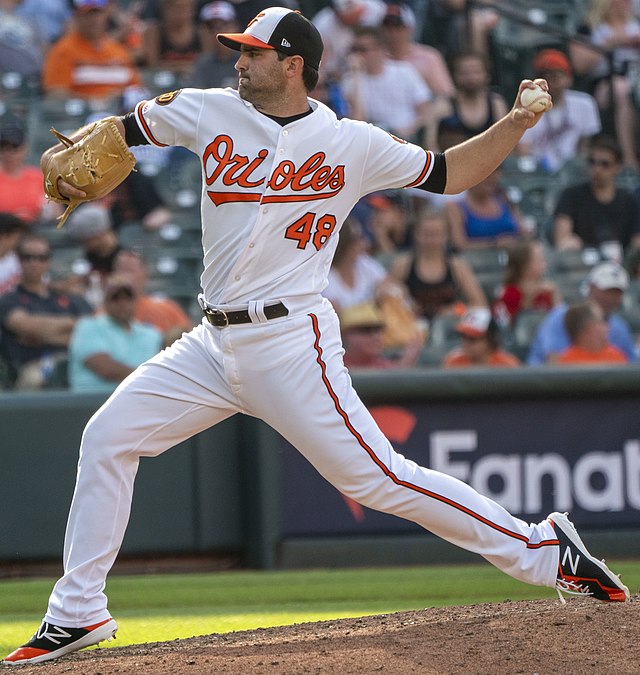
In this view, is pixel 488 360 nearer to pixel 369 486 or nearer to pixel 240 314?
pixel 369 486

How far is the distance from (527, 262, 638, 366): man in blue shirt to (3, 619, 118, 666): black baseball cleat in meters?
4.67

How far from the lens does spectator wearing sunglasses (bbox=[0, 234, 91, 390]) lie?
7938 millimetres

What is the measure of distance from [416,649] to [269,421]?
867mm

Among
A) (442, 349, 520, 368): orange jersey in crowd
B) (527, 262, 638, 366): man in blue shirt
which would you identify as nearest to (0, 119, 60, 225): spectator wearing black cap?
(442, 349, 520, 368): orange jersey in crowd

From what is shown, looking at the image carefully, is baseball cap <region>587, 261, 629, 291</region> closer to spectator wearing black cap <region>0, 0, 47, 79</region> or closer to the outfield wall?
the outfield wall

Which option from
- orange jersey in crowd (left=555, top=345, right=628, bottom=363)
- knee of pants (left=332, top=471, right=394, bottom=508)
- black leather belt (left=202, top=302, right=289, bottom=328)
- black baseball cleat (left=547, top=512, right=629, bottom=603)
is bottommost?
black baseball cleat (left=547, top=512, right=629, bottom=603)

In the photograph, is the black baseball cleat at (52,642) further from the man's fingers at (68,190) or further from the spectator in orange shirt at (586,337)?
the spectator in orange shirt at (586,337)

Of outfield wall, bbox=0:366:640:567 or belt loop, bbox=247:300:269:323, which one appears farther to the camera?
outfield wall, bbox=0:366:640:567

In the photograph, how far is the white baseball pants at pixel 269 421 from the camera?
4098 millimetres

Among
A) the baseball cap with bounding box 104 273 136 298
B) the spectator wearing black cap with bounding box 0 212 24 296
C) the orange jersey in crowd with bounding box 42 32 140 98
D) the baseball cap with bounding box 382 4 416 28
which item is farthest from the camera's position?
the baseball cap with bounding box 382 4 416 28

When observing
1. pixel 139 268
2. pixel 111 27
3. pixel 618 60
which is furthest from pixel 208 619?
pixel 618 60

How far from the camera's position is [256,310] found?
161 inches

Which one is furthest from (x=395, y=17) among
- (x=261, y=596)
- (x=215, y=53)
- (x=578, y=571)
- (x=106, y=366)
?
(x=578, y=571)

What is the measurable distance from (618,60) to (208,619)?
24.4 ft
